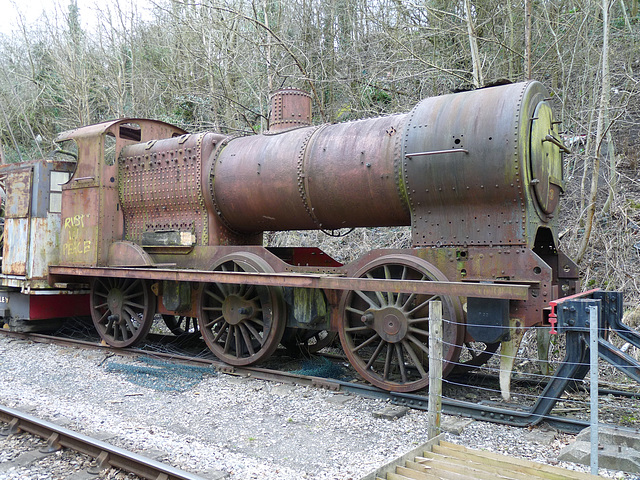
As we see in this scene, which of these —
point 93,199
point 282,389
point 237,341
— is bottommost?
point 282,389

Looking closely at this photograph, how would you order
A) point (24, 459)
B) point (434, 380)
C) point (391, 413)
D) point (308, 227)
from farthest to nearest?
point (308, 227), point (391, 413), point (24, 459), point (434, 380)

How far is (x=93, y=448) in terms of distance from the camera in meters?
3.90

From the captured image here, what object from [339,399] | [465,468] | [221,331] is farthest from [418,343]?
[221,331]

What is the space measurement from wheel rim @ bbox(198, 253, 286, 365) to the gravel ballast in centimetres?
42

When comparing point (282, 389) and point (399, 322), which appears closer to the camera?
point (399, 322)

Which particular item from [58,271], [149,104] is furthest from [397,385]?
[149,104]

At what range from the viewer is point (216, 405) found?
5109mm

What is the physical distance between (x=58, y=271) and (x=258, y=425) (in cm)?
483

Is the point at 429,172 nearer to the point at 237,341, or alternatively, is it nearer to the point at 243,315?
the point at 243,315

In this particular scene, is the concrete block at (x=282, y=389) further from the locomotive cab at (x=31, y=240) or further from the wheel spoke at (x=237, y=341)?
the locomotive cab at (x=31, y=240)

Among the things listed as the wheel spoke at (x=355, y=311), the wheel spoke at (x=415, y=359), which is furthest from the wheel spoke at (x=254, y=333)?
the wheel spoke at (x=415, y=359)

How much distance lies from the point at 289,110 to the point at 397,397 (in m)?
3.89

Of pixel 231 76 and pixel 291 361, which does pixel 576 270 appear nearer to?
pixel 291 361

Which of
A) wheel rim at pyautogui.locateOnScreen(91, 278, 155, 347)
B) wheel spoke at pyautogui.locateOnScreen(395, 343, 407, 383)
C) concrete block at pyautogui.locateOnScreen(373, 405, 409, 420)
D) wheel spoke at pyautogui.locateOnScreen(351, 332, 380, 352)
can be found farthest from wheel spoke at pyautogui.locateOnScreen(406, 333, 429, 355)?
wheel rim at pyautogui.locateOnScreen(91, 278, 155, 347)
